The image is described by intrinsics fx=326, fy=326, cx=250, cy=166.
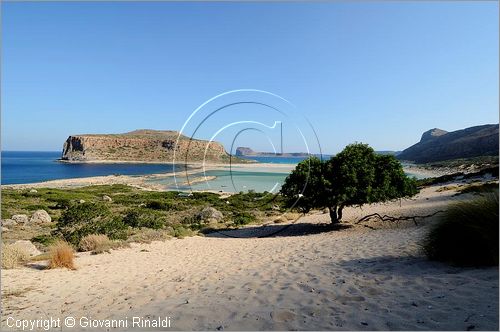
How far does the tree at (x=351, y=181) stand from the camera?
1869 centimetres

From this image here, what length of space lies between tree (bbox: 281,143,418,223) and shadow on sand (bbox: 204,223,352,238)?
1.32 metres

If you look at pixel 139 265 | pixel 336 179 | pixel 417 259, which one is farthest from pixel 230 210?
pixel 417 259

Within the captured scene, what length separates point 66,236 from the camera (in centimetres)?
1670

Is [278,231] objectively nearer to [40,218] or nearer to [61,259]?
[61,259]

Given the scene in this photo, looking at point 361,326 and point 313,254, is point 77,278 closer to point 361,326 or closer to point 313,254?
point 313,254

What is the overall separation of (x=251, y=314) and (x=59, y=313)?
4.19 m

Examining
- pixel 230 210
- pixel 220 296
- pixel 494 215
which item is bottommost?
pixel 230 210

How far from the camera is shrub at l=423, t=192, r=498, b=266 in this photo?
6809mm

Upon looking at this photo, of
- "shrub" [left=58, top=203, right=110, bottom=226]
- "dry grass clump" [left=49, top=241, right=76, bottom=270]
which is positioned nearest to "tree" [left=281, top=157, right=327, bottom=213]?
"shrub" [left=58, top=203, right=110, bottom=226]

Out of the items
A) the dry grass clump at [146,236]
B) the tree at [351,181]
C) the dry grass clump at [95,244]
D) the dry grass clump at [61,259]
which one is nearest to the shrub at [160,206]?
A: the dry grass clump at [146,236]
